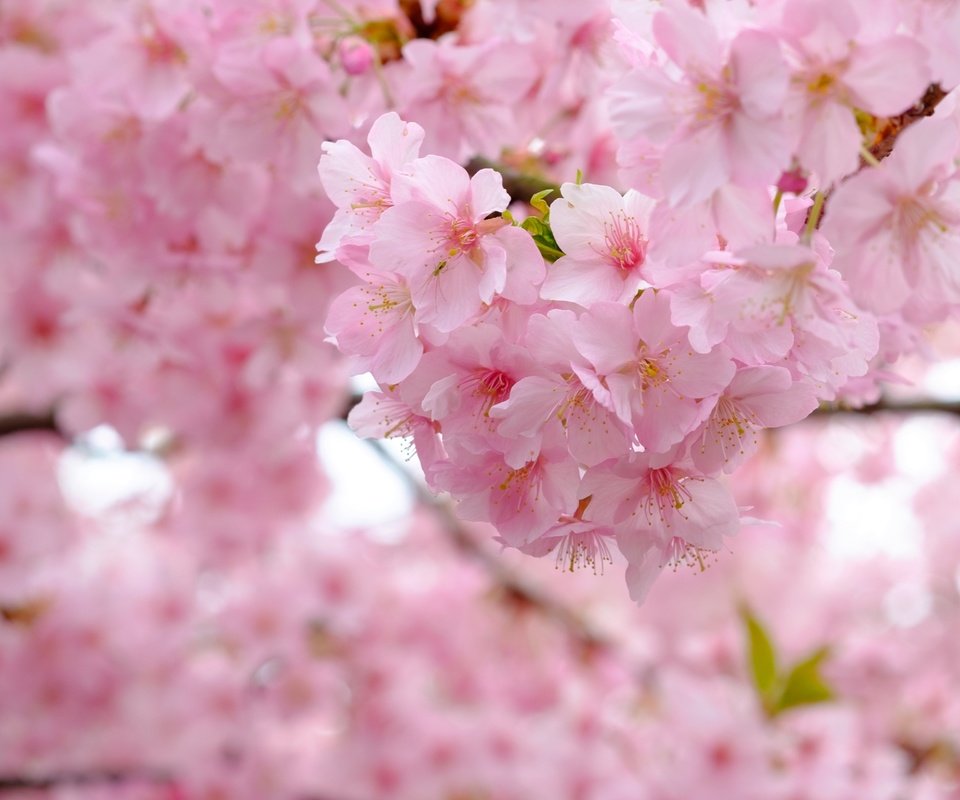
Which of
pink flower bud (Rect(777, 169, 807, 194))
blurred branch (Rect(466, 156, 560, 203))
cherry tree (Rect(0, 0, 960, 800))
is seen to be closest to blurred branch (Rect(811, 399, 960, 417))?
cherry tree (Rect(0, 0, 960, 800))

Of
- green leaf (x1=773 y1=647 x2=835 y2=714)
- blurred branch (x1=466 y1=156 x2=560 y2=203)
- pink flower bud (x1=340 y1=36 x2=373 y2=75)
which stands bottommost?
green leaf (x1=773 y1=647 x2=835 y2=714)

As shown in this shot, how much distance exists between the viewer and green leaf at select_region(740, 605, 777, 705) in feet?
9.14

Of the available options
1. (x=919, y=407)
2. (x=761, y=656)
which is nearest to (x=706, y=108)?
(x=919, y=407)

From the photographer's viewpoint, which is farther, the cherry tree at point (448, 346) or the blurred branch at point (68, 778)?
the blurred branch at point (68, 778)

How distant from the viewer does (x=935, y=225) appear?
3.19 feet

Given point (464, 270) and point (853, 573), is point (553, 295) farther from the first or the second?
point (853, 573)

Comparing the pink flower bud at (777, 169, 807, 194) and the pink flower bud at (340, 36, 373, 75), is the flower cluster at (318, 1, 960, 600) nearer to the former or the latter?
the pink flower bud at (777, 169, 807, 194)

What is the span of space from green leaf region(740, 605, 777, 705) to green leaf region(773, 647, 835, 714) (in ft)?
0.16

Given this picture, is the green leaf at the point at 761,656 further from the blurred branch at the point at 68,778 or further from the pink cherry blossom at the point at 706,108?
the pink cherry blossom at the point at 706,108

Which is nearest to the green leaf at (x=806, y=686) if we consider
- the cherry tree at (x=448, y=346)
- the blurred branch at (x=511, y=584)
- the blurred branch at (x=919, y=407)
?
the cherry tree at (x=448, y=346)

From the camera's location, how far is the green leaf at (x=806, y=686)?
278 cm

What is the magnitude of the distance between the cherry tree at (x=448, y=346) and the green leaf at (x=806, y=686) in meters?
0.01

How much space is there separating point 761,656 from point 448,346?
2.17 m

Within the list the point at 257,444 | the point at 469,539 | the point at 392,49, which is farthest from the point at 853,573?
the point at 392,49
